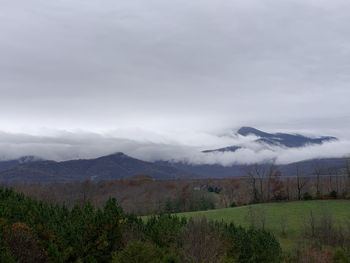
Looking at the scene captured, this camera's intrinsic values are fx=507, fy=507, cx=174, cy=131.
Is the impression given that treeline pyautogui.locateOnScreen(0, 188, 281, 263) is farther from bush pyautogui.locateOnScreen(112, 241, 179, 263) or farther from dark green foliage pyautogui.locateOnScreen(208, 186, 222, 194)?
A: dark green foliage pyautogui.locateOnScreen(208, 186, 222, 194)

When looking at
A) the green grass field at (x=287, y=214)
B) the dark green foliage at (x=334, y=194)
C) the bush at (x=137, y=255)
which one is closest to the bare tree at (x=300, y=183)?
the dark green foliage at (x=334, y=194)

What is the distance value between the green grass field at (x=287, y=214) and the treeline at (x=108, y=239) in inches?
1783

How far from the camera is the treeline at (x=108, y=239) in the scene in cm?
3319

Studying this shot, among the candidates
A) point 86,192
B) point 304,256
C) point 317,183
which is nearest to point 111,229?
point 304,256

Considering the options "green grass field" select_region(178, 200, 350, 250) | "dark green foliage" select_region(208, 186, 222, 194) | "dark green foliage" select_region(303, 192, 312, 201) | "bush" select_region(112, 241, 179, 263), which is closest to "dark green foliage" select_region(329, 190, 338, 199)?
"green grass field" select_region(178, 200, 350, 250)

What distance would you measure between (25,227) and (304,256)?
44.5 metres

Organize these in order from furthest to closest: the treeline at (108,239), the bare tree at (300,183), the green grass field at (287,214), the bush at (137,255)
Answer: the bare tree at (300,183)
the green grass field at (287,214)
the treeline at (108,239)
the bush at (137,255)

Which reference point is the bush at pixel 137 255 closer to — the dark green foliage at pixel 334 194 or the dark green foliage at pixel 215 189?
the dark green foliage at pixel 334 194

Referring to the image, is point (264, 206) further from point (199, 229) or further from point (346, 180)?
point (199, 229)

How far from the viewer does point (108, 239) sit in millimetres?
43594

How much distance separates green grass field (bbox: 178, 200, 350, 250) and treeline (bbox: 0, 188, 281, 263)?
45298mm

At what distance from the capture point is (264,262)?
2078 inches

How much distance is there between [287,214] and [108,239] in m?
79.9

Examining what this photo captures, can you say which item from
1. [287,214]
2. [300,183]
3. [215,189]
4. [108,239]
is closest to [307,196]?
[300,183]
